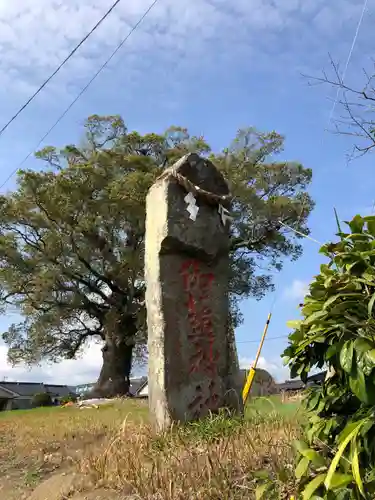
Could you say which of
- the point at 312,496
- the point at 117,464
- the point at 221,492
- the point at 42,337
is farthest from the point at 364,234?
the point at 42,337

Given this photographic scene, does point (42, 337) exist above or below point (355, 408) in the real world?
above

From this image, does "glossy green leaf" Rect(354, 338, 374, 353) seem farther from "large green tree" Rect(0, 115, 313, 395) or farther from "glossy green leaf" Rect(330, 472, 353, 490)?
"large green tree" Rect(0, 115, 313, 395)

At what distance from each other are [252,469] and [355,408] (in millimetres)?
1205

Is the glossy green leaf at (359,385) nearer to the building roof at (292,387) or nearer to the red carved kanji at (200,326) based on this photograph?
the building roof at (292,387)

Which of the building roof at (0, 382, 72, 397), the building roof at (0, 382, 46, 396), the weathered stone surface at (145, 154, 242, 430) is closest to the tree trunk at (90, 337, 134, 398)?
the weathered stone surface at (145, 154, 242, 430)

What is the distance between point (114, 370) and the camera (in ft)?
57.5

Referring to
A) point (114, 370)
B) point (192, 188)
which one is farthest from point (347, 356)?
point (114, 370)

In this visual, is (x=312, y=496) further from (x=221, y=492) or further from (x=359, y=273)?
(x=221, y=492)

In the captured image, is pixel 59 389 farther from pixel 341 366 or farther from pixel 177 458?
pixel 341 366

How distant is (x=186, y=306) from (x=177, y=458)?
81.6 inches

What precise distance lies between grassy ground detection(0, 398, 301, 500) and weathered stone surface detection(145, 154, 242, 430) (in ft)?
1.17

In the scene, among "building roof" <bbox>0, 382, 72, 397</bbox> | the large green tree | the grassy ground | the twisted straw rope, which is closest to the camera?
the grassy ground

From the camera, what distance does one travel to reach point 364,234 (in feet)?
5.61

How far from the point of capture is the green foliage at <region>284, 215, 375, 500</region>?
4.83ft
